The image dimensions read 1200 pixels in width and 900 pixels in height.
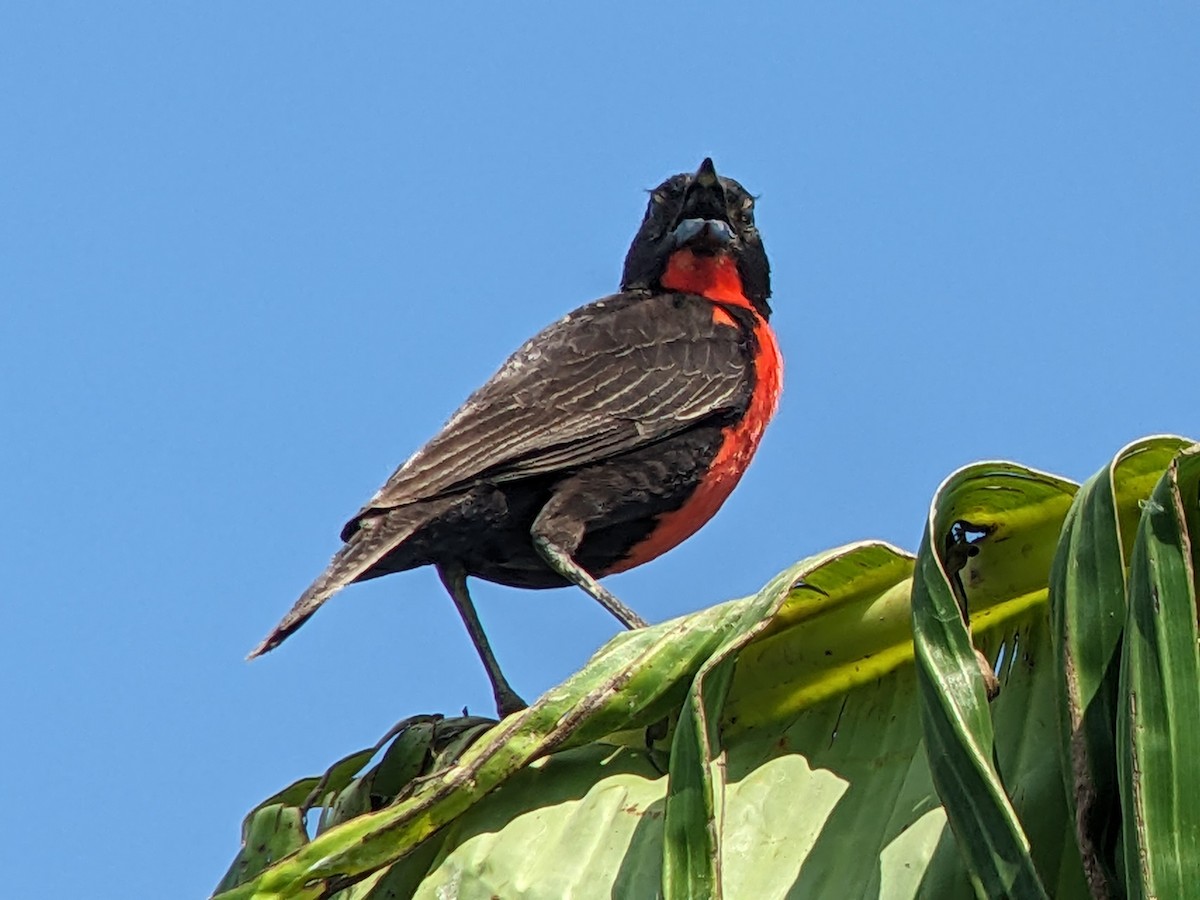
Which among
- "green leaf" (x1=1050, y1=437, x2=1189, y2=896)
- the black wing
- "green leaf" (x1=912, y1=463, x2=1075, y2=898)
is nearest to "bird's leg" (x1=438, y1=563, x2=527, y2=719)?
the black wing

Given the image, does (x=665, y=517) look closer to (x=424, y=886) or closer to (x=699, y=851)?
(x=424, y=886)

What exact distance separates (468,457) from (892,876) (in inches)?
113

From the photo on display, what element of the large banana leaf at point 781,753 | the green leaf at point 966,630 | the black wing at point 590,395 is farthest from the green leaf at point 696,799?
the black wing at point 590,395

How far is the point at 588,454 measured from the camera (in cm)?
541

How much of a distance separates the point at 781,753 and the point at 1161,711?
0.98m

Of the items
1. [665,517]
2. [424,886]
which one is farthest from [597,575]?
[424,886]

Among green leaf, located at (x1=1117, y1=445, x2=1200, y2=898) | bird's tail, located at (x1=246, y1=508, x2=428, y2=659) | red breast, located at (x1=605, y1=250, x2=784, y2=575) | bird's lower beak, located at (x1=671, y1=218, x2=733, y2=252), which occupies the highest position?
bird's lower beak, located at (x1=671, y1=218, x2=733, y2=252)

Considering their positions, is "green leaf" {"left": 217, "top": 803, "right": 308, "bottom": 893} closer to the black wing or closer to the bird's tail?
the bird's tail

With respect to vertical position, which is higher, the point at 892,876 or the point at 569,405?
the point at 569,405

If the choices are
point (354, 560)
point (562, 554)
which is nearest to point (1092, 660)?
point (354, 560)

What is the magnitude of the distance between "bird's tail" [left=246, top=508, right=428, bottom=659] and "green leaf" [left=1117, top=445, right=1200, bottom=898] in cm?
268

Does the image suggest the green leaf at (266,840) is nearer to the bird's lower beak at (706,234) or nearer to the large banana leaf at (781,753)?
the large banana leaf at (781,753)

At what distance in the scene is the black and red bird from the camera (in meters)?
5.18

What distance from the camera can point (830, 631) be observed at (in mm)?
Answer: 3008
